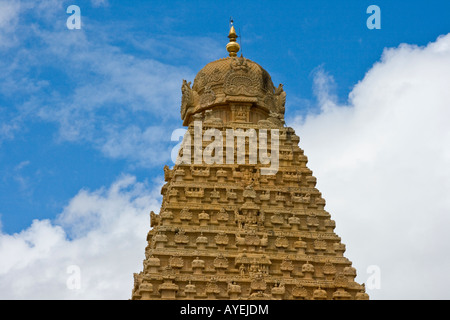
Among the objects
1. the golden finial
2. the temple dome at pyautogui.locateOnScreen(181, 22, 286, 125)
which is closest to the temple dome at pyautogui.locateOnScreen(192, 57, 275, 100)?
the temple dome at pyautogui.locateOnScreen(181, 22, 286, 125)

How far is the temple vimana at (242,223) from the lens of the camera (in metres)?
34.5

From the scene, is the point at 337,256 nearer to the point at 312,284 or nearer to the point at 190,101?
the point at 312,284

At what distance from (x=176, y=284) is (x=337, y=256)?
693 centimetres

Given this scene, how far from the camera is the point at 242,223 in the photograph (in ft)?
119

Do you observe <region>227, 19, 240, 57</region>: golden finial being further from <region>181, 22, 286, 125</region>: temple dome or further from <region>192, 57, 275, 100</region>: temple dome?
<region>192, 57, 275, 100</region>: temple dome

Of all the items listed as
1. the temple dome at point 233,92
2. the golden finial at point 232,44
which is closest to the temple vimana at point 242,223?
the temple dome at point 233,92

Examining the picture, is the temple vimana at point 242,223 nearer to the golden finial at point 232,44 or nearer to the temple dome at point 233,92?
the temple dome at point 233,92

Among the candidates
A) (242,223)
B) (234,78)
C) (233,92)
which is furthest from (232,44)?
(242,223)

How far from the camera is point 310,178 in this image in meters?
37.9

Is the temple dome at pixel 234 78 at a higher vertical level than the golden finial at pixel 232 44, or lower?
lower

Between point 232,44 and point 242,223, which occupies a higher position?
point 232,44

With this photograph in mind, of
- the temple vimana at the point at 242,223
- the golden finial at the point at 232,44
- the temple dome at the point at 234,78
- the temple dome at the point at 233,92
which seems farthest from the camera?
the golden finial at the point at 232,44

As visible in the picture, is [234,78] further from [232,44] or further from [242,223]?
[242,223]
